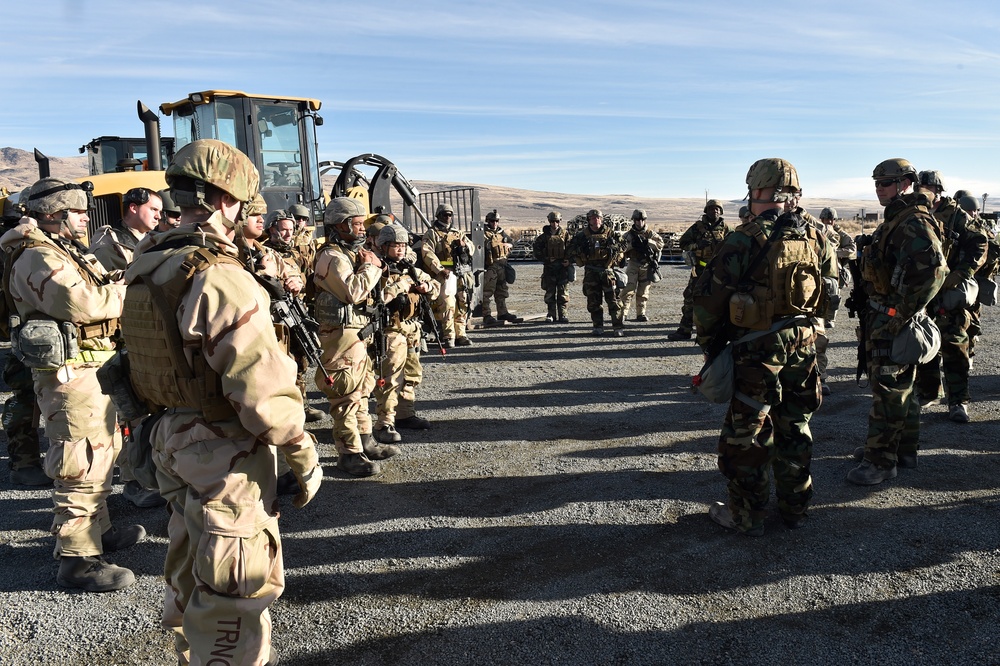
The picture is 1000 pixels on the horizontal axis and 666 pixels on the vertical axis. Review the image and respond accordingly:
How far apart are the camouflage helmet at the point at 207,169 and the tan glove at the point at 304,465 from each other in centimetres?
93

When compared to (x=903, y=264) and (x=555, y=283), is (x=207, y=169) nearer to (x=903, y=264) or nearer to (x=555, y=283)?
(x=903, y=264)

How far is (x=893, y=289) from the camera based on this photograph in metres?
4.74

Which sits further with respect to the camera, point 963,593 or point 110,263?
point 110,263

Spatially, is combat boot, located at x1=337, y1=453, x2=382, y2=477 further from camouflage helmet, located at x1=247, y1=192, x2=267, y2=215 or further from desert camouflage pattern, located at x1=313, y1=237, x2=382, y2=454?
camouflage helmet, located at x1=247, y1=192, x2=267, y2=215

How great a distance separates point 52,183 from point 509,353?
21.6 feet

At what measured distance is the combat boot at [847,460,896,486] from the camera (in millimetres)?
4855

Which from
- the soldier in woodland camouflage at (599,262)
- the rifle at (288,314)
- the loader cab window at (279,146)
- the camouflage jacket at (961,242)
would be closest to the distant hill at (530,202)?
the soldier in woodland camouflage at (599,262)

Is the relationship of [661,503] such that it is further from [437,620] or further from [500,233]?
[500,233]

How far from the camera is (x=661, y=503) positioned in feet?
15.3

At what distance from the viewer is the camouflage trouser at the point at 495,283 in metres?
12.3

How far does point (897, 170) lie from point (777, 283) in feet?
5.30

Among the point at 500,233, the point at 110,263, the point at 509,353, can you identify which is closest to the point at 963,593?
the point at 110,263

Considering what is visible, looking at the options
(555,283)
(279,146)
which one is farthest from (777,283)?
(555,283)

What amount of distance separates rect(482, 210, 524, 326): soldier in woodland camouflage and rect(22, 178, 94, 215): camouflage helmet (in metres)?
8.26
